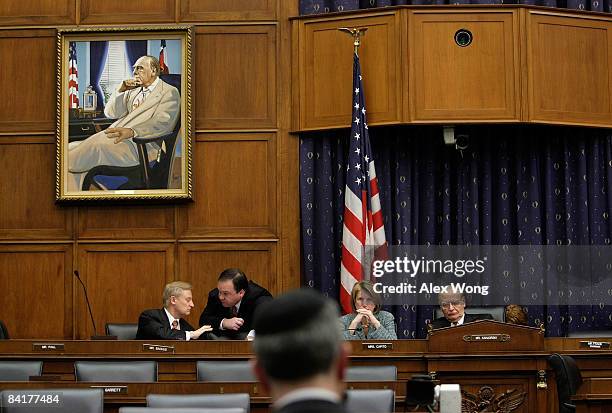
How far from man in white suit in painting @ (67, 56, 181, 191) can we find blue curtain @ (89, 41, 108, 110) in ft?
0.46

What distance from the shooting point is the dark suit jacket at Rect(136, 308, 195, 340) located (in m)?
8.00

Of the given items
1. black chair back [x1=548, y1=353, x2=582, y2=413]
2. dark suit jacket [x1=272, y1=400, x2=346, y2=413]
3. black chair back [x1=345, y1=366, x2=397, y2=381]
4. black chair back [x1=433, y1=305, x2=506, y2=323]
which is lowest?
black chair back [x1=548, y1=353, x2=582, y2=413]

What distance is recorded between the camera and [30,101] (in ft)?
35.9

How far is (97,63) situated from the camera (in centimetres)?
1084

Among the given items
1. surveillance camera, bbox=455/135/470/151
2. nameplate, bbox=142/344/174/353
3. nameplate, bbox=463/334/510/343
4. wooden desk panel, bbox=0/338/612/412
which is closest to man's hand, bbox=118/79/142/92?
surveillance camera, bbox=455/135/470/151

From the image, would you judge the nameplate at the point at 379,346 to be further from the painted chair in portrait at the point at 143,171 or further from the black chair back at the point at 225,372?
the painted chair in portrait at the point at 143,171

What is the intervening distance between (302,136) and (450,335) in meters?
3.82

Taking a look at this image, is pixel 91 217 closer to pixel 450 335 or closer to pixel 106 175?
pixel 106 175

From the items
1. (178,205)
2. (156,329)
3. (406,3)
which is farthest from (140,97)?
(156,329)

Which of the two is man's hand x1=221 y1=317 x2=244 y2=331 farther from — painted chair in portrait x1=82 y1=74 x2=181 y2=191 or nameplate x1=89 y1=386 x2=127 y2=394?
painted chair in portrait x1=82 y1=74 x2=181 y2=191

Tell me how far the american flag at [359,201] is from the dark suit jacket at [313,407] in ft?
26.1

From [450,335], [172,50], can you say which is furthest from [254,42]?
[450,335]

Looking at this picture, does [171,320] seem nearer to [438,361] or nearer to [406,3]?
[438,361]

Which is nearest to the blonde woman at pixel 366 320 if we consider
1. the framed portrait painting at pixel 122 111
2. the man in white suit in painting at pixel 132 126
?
the framed portrait painting at pixel 122 111
